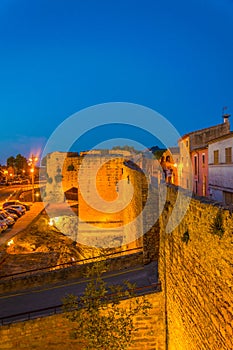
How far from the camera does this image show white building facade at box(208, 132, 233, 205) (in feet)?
64.4

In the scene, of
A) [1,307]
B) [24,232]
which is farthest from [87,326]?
[24,232]

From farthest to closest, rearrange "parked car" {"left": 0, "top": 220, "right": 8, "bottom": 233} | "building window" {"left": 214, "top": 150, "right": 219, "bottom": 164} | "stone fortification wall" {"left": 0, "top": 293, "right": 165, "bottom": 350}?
"parked car" {"left": 0, "top": 220, "right": 8, "bottom": 233}, "building window" {"left": 214, "top": 150, "right": 219, "bottom": 164}, "stone fortification wall" {"left": 0, "top": 293, "right": 165, "bottom": 350}

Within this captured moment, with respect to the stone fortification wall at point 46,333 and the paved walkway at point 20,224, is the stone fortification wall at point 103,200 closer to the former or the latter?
the paved walkway at point 20,224

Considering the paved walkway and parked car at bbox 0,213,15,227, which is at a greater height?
parked car at bbox 0,213,15,227

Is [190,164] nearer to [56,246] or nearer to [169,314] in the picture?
[56,246]

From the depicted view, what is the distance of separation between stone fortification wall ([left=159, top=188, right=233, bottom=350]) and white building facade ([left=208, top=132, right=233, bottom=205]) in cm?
1260

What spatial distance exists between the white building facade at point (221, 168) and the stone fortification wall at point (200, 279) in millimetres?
12598

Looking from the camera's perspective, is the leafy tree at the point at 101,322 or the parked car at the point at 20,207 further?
the parked car at the point at 20,207

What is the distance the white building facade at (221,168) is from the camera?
64.4 feet

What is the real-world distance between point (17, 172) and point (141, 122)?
69.4m

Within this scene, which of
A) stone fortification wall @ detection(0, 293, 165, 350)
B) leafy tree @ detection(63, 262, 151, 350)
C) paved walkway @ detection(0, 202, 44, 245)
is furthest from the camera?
paved walkway @ detection(0, 202, 44, 245)

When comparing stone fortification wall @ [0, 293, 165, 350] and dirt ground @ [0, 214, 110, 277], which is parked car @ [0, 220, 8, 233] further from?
stone fortification wall @ [0, 293, 165, 350]

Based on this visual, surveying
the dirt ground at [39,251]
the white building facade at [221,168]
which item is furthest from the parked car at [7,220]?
the white building facade at [221,168]

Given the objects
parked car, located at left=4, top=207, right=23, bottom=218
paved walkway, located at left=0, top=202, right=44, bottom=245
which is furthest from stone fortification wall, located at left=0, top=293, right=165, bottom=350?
parked car, located at left=4, top=207, right=23, bottom=218
